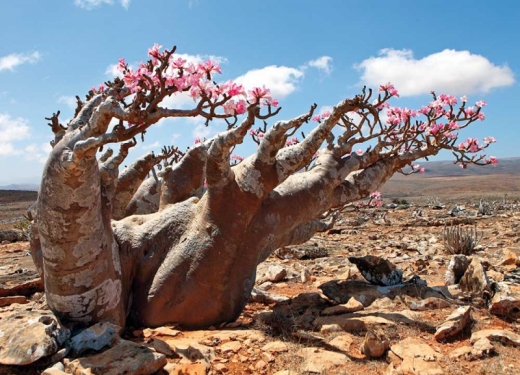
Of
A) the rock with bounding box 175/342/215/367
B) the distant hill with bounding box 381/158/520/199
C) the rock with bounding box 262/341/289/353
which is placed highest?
the rock with bounding box 175/342/215/367

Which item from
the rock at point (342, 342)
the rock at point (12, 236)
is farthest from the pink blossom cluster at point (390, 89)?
the rock at point (12, 236)

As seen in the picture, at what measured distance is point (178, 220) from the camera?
4.48 m

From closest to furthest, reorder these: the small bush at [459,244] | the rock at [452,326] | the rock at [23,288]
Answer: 1. the rock at [452,326]
2. the rock at [23,288]
3. the small bush at [459,244]

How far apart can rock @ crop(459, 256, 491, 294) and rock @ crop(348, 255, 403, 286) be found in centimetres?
72

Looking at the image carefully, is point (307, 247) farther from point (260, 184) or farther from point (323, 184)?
point (260, 184)

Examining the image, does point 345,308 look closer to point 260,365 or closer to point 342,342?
point 342,342

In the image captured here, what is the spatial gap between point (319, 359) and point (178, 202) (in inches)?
102

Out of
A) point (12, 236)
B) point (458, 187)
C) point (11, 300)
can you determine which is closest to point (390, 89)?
point (11, 300)

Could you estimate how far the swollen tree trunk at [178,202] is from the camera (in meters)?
3.28

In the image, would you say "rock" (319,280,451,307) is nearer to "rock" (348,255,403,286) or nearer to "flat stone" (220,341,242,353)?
"rock" (348,255,403,286)

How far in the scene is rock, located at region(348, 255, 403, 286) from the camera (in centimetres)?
529

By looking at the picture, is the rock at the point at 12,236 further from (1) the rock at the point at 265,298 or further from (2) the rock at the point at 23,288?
(1) the rock at the point at 265,298

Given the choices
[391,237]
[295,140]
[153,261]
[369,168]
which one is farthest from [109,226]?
[391,237]

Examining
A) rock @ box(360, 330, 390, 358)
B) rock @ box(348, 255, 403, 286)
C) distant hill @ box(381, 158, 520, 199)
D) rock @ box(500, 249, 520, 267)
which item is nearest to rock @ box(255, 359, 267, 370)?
rock @ box(360, 330, 390, 358)
